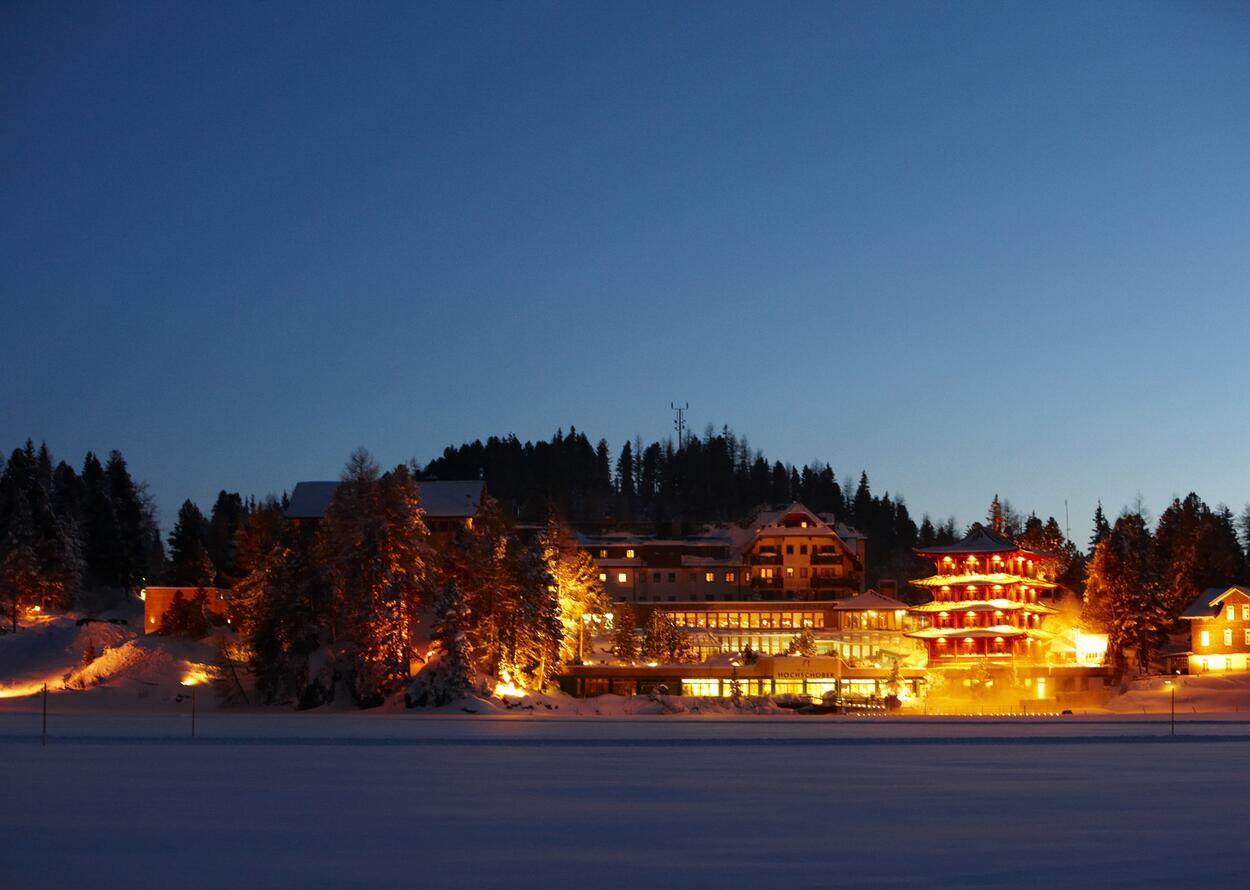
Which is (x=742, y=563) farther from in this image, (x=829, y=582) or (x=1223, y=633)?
(x=1223, y=633)

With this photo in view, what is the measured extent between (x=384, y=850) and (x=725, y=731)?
28548mm

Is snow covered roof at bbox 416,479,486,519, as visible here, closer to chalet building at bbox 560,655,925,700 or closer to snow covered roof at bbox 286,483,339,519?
snow covered roof at bbox 286,483,339,519

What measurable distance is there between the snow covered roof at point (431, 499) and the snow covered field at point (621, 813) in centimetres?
6316

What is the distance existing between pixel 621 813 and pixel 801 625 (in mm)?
79609

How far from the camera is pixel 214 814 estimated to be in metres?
19.4

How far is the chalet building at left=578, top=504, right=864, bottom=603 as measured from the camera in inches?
4220

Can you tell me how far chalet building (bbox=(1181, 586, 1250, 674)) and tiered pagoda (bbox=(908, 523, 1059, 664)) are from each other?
32.8ft

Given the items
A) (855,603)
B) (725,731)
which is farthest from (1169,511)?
(725,731)

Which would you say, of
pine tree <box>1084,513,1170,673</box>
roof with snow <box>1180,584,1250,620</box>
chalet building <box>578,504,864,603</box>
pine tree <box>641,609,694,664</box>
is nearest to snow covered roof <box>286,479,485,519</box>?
chalet building <box>578,504,864,603</box>

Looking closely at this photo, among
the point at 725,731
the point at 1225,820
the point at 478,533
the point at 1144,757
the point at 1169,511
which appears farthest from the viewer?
the point at 1169,511

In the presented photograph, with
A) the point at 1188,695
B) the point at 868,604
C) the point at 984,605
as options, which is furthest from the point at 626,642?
the point at 1188,695

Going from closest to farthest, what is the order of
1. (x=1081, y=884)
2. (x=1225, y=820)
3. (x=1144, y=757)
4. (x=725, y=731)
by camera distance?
(x=1081, y=884), (x=1225, y=820), (x=1144, y=757), (x=725, y=731)

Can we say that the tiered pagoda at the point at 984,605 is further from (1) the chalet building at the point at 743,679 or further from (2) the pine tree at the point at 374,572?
(2) the pine tree at the point at 374,572

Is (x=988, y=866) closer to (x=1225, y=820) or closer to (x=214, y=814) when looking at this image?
(x=1225, y=820)
